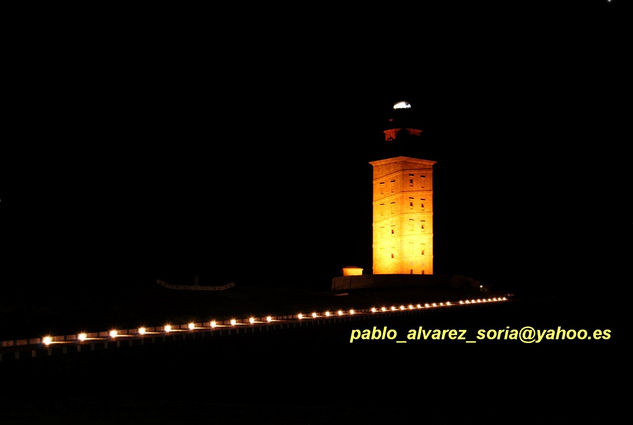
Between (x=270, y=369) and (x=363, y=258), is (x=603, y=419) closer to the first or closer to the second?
(x=270, y=369)

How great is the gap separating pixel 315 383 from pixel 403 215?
166ft

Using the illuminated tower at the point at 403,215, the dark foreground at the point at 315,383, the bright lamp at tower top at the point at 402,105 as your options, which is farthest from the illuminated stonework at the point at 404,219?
the dark foreground at the point at 315,383

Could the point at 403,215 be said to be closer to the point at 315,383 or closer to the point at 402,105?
the point at 402,105

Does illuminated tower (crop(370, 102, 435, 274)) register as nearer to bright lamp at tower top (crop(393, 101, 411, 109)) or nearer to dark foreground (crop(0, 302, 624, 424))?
bright lamp at tower top (crop(393, 101, 411, 109))

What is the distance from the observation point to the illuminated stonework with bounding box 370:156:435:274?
256 ft

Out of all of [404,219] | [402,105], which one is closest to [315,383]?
[404,219]

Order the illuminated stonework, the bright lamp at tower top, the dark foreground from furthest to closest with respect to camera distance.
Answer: the bright lamp at tower top, the illuminated stonework, the dark foreground

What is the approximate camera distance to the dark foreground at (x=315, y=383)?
22.3 m

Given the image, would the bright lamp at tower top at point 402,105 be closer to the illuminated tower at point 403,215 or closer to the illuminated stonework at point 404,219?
the illuminated tower at point 403,215

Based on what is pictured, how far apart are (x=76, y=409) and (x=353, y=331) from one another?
75.1ft

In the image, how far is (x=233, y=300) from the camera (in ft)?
196

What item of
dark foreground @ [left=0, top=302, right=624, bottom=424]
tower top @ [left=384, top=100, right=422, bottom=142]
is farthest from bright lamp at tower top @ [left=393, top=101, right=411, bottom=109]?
dark foreground @ [left=0, top=302, right=624, bottom=424]

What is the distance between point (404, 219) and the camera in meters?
79.2

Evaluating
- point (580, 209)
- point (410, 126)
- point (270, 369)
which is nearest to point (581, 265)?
point (580, 209)
